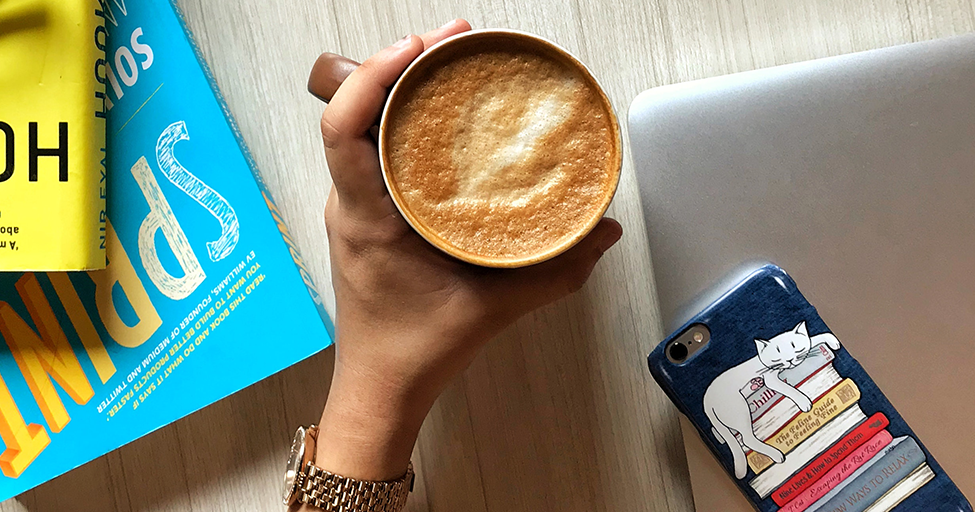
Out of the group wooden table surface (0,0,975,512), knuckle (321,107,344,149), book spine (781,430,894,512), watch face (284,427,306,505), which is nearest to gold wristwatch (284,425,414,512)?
watch face (284,427,306,505)

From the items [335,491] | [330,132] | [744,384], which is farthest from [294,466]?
[744,384]

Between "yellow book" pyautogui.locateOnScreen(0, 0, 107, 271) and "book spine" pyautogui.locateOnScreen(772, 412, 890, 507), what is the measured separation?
2.50 feet

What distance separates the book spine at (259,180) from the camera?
67 cm

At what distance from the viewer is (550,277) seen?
22.5 inches

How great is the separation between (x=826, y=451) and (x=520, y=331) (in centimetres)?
34

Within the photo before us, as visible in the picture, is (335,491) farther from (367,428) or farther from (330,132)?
(330,132)

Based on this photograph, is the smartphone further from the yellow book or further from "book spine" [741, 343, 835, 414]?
the yellow book

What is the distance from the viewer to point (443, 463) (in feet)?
2.40

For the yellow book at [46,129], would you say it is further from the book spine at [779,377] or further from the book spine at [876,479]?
the book spine at [876,479]

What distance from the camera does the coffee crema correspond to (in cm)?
48

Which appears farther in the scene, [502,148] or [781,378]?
[781,378]

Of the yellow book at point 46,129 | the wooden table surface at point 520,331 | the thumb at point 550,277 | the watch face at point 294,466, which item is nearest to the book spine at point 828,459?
the wooden table surface at point 520,331

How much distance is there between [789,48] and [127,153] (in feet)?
2.40

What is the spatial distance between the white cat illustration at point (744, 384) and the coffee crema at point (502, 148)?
29 cm
